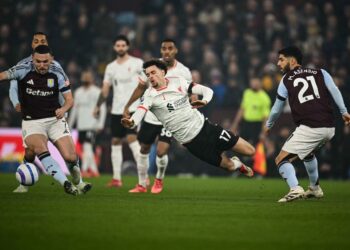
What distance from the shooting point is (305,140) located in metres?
12.2

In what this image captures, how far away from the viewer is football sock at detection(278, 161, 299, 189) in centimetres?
1200

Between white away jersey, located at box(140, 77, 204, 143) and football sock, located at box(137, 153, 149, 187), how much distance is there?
2.01 m

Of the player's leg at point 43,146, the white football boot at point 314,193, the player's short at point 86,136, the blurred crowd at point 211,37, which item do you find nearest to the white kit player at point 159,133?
the player's leg at point 43,146

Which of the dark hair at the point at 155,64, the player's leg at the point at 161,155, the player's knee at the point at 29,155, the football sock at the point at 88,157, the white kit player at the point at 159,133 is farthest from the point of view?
the football sock at the point at 88,157

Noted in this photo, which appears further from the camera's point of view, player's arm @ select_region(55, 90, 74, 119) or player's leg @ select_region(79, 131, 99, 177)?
player's leg @ select_region(79, 131, 99, 177)

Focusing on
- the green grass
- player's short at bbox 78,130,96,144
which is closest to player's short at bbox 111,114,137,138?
the green grass

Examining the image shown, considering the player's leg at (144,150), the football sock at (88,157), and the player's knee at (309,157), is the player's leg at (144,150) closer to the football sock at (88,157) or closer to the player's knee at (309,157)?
the player's knee at (309,157)

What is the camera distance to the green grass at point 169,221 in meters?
7.89

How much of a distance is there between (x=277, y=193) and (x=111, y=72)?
4085 mm

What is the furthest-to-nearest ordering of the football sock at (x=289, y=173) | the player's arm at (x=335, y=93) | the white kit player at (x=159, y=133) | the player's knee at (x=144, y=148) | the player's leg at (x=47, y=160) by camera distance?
1. the player's knee at (x=144, y=148)
2. the white kit player at (x=159, y=133)
3. the player's leg at (x=47, y=160)
4. the player's arm at (x=335, y=93)
5. the football sock at (x=289, y=173)

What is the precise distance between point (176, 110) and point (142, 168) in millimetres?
2298

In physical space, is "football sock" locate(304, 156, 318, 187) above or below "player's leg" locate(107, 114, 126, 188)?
above

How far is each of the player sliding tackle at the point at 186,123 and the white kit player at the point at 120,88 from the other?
3.45m

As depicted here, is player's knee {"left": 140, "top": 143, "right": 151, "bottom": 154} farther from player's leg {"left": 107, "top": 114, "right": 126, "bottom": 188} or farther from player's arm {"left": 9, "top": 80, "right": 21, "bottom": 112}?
player's arm {"left": 9, "top": 80, "right": 21, "bottom": 112}
